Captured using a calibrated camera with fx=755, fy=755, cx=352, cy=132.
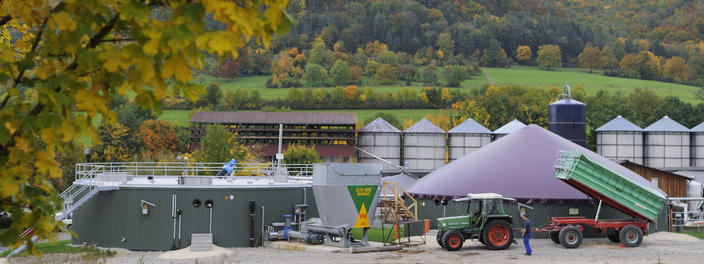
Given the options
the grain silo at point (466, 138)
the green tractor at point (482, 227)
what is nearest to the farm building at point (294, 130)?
the grain silo at point (466, 138)

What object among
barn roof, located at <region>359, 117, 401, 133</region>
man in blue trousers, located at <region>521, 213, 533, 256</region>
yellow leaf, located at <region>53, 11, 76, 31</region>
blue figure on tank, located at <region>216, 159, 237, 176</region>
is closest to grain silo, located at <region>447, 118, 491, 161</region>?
barn roof, located at <region>359, 117, 401, 133</region>

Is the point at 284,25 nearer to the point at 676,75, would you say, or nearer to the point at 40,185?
the point at 40,185

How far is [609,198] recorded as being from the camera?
26094 millimetres

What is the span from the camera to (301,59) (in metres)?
180

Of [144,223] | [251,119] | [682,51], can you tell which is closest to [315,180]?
[144,223]

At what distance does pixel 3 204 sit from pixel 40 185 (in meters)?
0.27

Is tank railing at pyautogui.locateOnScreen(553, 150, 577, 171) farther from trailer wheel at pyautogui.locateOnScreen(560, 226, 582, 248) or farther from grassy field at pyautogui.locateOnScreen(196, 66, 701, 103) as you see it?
grassy field at pyautogui.locateOnScreen(196, 66, 701, 103)

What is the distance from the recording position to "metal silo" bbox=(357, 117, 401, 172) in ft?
250

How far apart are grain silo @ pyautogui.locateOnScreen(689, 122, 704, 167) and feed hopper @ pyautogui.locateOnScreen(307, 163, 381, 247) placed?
182ft

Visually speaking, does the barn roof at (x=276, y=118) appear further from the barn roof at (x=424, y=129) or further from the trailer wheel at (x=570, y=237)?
the trailer wheel at (x=570, y=237)

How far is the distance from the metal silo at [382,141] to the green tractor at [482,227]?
50307 mm

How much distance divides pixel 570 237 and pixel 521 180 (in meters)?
4.84

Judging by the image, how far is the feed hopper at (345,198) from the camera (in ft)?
82.1

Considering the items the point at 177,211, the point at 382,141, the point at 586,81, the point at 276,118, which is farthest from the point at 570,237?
the point at 586,81
